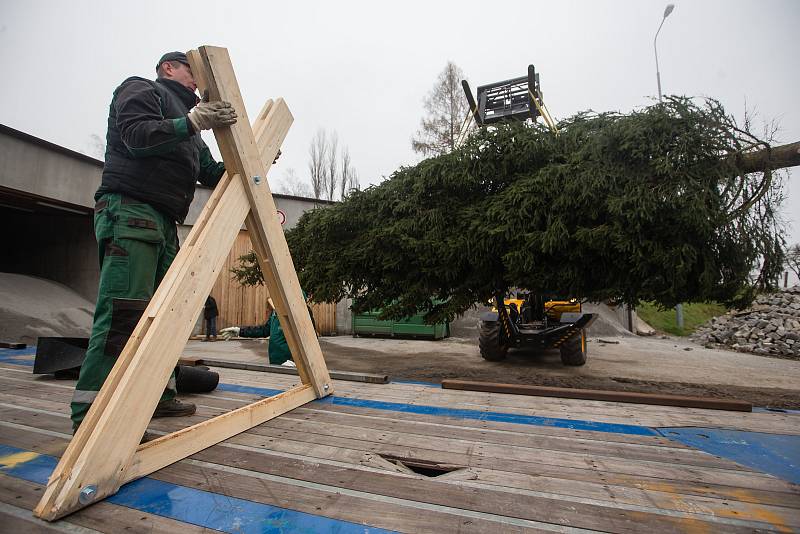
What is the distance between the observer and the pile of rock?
10.8 m

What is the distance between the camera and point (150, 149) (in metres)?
1.74

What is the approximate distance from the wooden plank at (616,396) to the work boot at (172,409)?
1711mm

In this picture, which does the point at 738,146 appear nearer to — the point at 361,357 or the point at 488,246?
the point at 488,246

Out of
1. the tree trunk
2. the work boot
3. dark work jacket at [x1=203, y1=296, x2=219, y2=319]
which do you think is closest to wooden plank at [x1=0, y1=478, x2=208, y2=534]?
the work boot

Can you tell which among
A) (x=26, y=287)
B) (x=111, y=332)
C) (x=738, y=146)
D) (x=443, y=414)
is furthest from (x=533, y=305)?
(x=26, y=287)

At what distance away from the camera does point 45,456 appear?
1.54 meters

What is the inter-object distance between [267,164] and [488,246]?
2689mm

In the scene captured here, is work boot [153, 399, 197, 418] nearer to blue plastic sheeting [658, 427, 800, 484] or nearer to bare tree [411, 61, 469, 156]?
blue plastic sheeting [658, 427, 800, 484]

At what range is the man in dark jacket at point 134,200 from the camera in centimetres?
165

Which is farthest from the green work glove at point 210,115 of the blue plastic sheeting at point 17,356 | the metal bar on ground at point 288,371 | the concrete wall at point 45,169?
the concrete wall at point 45,169

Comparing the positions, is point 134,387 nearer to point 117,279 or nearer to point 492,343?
point 117,279

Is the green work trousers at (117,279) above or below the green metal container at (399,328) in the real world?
above

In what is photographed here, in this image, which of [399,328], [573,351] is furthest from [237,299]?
[573,351]

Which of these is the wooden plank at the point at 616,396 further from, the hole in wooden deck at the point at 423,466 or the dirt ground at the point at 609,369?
the dirt ground at the point at 609,369
